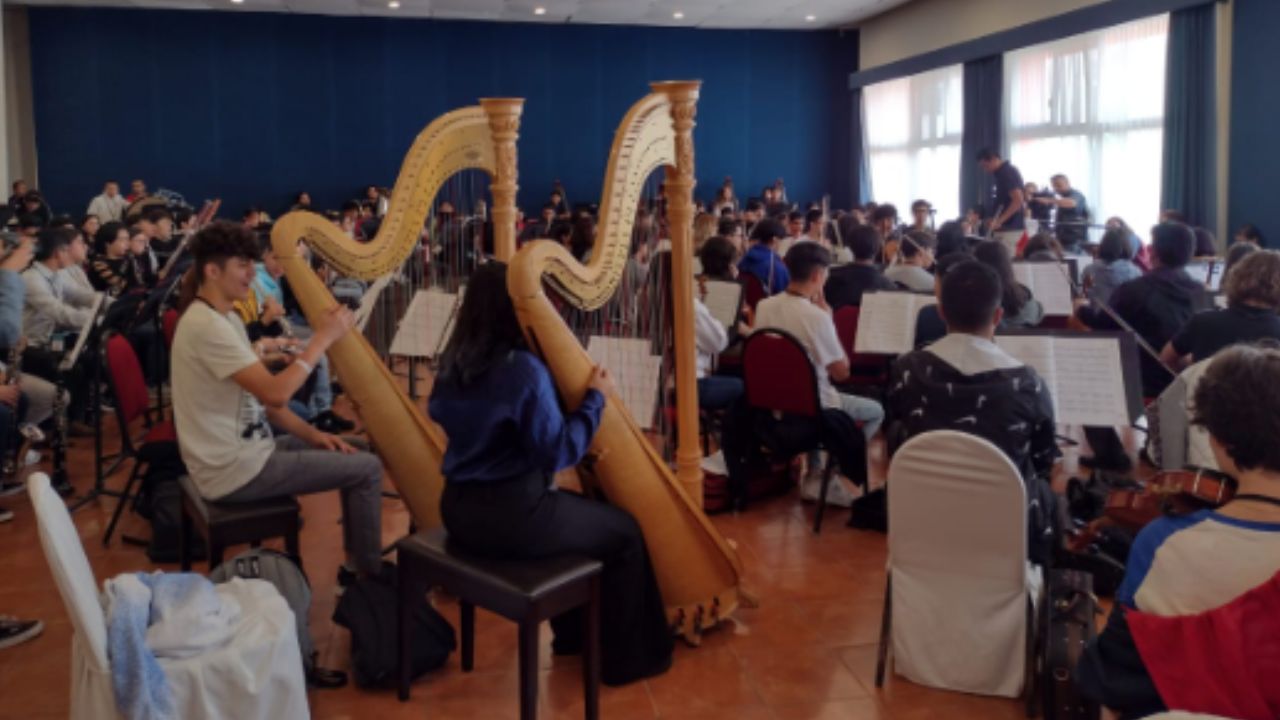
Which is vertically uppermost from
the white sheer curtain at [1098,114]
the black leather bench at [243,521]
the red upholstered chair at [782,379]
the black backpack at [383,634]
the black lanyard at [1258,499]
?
the white sheer curtain at [1098,114]

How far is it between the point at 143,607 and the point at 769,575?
213cm

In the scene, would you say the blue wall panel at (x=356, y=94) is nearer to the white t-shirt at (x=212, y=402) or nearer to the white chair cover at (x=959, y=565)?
the white t-shirt at (x=212, y=402)

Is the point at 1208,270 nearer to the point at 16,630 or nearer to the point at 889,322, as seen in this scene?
the point at 889,322

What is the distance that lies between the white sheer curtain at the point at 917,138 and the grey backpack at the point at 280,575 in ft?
39.7

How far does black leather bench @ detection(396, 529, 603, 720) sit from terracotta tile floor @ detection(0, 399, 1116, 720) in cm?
27

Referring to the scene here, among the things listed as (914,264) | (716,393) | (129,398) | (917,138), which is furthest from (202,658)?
(917,138)

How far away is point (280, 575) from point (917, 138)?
13462mm

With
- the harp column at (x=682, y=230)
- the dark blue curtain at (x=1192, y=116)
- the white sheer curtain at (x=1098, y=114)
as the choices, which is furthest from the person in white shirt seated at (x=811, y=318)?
the white sheer curtain at (x=1098, y=114)

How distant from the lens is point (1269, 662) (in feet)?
4.87

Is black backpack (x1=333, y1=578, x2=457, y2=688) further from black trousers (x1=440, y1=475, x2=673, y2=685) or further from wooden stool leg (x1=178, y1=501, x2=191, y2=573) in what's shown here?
wooden stool leg (x1=178, y1=501, x2=191, y2=573)

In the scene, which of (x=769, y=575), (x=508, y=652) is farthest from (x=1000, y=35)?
(x=508, y=652)

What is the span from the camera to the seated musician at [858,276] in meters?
5.21

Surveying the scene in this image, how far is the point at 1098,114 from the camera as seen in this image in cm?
1100

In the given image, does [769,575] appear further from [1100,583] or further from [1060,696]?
[1060,696]
